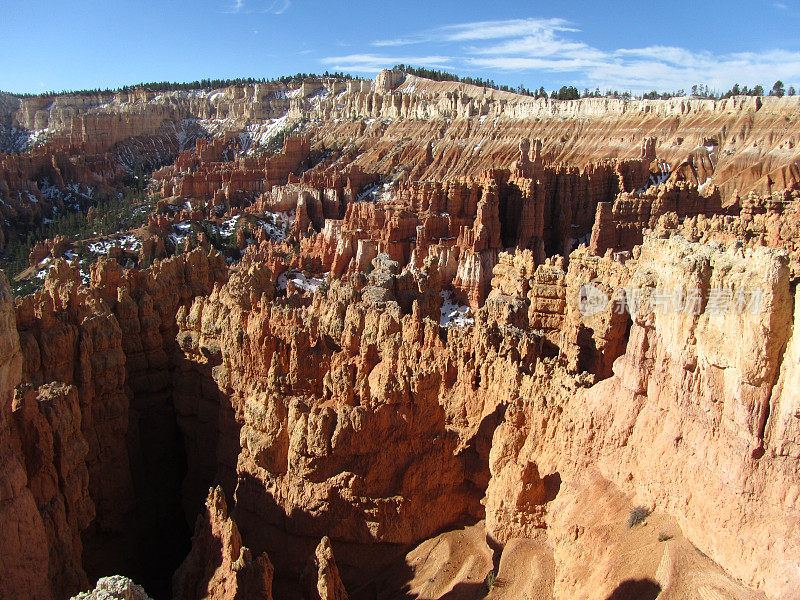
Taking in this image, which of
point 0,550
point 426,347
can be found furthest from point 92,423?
point 426,347

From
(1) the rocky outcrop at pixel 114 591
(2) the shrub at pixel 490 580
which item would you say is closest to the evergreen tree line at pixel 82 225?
(2) the shrub at pixel 490 580

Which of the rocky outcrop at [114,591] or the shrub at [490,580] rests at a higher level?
the rocky outcrop at [114,591]

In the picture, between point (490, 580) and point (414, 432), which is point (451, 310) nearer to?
point (414, 432)

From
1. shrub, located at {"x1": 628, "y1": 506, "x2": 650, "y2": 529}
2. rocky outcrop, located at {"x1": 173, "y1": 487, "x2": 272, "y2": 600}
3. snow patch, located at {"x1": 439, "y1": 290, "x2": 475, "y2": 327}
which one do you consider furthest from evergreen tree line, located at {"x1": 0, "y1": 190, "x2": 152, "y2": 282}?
shrub, located at {"x1": 628, "y1": 506, "x2": 650, "y2": 529}

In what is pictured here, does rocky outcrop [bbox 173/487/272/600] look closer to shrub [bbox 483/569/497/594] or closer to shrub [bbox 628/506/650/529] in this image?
shrub [bbox 483/569/497/594]

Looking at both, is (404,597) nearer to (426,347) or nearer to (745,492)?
(426,347)

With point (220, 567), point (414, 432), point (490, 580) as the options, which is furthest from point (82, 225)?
point (490, 580)

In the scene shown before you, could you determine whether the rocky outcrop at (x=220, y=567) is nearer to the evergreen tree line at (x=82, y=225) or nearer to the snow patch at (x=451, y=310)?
the snow patch at (x=451, y=310)

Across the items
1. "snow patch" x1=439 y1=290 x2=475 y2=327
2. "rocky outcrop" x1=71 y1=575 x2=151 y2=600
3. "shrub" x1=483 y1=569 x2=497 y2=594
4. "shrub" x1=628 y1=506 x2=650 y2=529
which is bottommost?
"shrub" x1=483 y1=569 x2=497 y2=594
